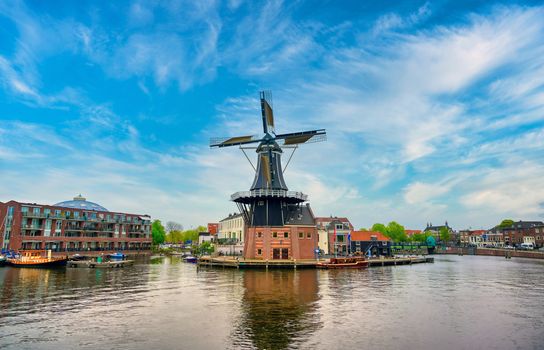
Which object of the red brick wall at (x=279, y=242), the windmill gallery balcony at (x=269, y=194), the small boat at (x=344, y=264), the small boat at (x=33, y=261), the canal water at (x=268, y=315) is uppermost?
the windmill gallery balcony at (x=269, y=194)

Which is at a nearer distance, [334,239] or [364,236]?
[334,239]

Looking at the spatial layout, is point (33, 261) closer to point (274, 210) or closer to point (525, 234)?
point (274, 210)

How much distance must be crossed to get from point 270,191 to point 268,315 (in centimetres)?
3441

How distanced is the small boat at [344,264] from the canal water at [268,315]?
51.3 feet

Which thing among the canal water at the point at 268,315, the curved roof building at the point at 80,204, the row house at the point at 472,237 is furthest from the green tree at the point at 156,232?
Result: the row house at the point at 472,237

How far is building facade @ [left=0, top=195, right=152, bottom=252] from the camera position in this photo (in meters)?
73.3

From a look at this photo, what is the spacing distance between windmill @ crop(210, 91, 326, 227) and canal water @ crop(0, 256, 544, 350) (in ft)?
65.6

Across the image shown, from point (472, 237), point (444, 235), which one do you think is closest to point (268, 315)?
point (444, 235)

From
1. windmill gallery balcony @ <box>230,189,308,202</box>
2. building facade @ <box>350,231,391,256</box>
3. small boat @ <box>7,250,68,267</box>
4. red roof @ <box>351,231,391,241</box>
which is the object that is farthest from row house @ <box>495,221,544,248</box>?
small boat @ <box>7,250,68,267</box>

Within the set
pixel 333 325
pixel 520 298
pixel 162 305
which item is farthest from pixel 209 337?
pixel 520 298

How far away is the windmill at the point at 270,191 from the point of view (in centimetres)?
5812

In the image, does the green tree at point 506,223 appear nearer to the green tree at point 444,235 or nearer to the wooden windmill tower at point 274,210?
the green tree at point 444,235

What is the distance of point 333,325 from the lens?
21.2m

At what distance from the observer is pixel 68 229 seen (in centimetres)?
8456
